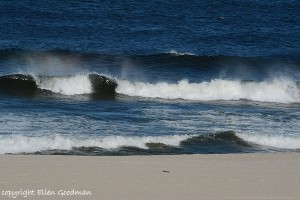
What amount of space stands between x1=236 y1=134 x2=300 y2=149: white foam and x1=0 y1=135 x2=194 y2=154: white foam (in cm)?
131

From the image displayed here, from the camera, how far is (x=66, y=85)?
2005cm

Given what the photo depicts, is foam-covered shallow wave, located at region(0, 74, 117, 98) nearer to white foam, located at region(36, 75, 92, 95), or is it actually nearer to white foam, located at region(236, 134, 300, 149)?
white foam, located at region(36, 75, 92, 95)

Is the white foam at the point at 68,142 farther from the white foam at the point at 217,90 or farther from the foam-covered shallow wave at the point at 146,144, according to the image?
the white foam at the point at 217,90

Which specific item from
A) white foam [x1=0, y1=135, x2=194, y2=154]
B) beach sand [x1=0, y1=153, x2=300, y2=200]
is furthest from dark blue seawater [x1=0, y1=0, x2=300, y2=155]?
beach sand [x1=0, y1=153, x2=300, y2=200]

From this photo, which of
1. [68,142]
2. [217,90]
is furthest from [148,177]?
[217,90]

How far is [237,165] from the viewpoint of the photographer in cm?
1049

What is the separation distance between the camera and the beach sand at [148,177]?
830 cm

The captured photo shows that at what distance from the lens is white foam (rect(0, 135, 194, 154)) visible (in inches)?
476

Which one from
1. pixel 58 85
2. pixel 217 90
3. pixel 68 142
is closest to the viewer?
pixel 68 142

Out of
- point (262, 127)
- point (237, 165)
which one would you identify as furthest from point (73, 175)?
point (262, 127)

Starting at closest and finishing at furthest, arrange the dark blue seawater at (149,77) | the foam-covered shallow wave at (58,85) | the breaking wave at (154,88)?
the dark blue seawater at (149,77) < the foam-covered shallow wave at (58,85) < the breaking wave at (154,88)

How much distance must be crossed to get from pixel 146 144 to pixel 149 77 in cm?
948
